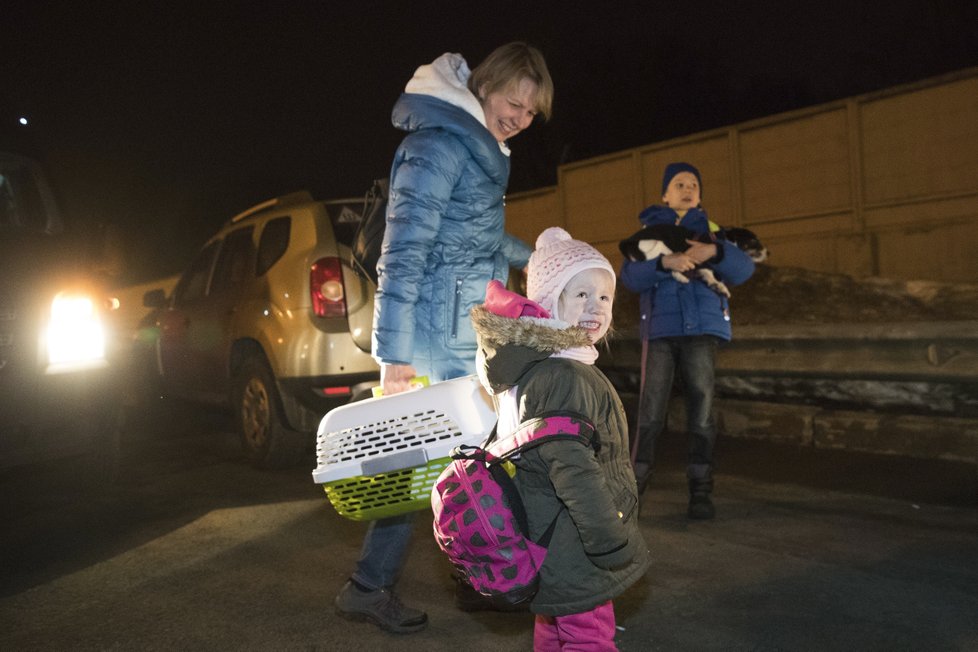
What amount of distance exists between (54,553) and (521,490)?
11.7 ft

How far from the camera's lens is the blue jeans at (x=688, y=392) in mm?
5152

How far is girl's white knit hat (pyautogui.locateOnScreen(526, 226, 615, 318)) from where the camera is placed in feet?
9.20

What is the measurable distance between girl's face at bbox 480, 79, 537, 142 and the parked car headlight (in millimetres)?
3095

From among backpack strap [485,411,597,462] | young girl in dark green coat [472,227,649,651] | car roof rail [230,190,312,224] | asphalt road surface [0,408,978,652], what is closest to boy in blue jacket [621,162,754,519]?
asphalt road surface [0,408,978,652]

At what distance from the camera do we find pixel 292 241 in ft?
23.0

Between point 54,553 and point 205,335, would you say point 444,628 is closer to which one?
point 54,553

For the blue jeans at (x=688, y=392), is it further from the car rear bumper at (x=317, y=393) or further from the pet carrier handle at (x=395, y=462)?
the pet carrier handle at (x=395, y=462)

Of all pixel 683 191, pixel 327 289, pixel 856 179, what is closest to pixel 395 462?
pixel 683 191

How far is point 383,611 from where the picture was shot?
3674 millimetres

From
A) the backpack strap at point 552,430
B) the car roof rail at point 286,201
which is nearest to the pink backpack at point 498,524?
the backpack strap at point 552,430

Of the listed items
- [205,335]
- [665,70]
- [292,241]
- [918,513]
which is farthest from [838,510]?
[665,70]

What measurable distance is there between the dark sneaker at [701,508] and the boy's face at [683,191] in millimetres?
1533

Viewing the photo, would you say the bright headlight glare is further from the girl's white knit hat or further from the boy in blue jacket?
the girl's white knit hat

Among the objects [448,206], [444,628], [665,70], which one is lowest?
[444,628]
